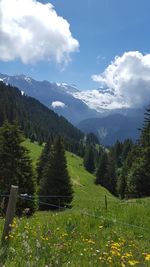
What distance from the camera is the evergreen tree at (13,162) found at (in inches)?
1843

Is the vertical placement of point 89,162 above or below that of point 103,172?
above

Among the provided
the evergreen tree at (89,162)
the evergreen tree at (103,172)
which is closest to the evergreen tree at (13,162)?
the evergreen tree at (103,172)

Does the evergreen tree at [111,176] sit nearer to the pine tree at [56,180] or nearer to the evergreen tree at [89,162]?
the evergreen tree at [89,162]

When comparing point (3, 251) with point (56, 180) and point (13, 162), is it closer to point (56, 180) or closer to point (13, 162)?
point (13, 162)

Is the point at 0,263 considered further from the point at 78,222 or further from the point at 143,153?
the point at 143,153

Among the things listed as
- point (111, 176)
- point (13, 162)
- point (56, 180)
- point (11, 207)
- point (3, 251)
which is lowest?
point (3, 251)

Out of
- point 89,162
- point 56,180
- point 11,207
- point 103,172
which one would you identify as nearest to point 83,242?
point 11,207

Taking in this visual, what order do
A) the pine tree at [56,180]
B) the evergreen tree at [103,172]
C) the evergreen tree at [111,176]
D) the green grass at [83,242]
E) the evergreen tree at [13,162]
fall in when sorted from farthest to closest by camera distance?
the evergreen tree at [103,172], the evergreen tree at [111,176], the pine tree at [56,180], the evergreen tree at [13,162], the green grass at [83,242]

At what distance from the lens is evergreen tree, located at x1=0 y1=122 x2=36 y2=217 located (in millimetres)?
46812

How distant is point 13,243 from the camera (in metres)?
9.09

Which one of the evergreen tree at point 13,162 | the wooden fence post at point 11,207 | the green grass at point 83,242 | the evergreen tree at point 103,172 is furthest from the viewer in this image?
the evergreen tree at point 103,172

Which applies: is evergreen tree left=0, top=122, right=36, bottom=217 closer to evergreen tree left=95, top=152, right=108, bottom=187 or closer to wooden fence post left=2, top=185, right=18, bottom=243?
wooden fence post left=2, top=185, right=18, bottom=243

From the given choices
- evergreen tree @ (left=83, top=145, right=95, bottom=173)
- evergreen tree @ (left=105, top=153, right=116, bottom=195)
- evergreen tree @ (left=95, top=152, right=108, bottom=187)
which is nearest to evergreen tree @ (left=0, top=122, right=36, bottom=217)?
evergreen tree @ (left=105, top=153, right=116, bottom=195)

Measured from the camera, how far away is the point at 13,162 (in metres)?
47.6
